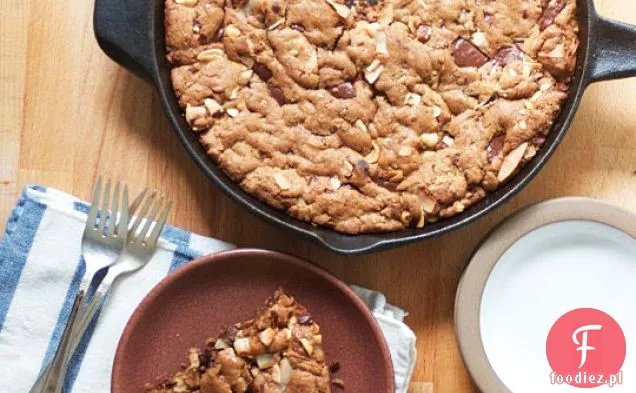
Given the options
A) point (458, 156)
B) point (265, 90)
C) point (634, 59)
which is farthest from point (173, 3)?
point (634, 59)

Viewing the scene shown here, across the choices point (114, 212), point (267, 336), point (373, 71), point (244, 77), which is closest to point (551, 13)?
point (373, 71)

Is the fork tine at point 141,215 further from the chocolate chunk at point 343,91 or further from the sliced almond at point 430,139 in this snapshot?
Answer: the sliced almond at point 430,139

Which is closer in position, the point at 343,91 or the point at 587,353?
the point at 343,91

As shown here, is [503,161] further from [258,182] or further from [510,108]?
[258,182]

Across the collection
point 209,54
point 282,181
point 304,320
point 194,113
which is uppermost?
point 209,54

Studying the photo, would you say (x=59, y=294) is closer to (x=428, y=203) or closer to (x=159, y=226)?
(x=159, y=226)
